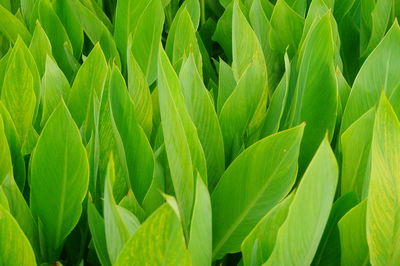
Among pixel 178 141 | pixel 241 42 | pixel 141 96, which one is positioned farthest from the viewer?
pixel 241 42

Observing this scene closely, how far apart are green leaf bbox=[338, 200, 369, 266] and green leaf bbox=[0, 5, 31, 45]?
937 mm

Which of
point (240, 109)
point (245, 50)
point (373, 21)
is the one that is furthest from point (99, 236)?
point (373, 21)

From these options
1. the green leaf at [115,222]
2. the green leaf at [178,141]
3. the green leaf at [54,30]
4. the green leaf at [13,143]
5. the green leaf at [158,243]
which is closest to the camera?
the green leaf at [158,243]

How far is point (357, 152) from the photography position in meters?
0.94

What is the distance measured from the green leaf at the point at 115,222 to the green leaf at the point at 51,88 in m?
0.40

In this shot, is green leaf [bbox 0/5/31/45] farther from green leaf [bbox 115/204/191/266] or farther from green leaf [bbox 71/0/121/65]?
green leaf [bbox 115/204/191/266]

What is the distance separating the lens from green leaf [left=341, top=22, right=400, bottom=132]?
1030 mm

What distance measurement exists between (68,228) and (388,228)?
A: 0.47 metres

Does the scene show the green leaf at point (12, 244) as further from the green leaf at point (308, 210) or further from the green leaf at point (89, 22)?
the green leaf at point (89, 22)

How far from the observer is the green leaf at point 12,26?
1.47 m

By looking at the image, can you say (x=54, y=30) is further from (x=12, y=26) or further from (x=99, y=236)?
(x=99, y=236)

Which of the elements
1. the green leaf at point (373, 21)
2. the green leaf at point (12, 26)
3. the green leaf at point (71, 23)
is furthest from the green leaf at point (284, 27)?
the green leaf at point (12, 26)

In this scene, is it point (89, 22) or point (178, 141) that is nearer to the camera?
point (178, 141)

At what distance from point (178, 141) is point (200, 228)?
0.45ft
